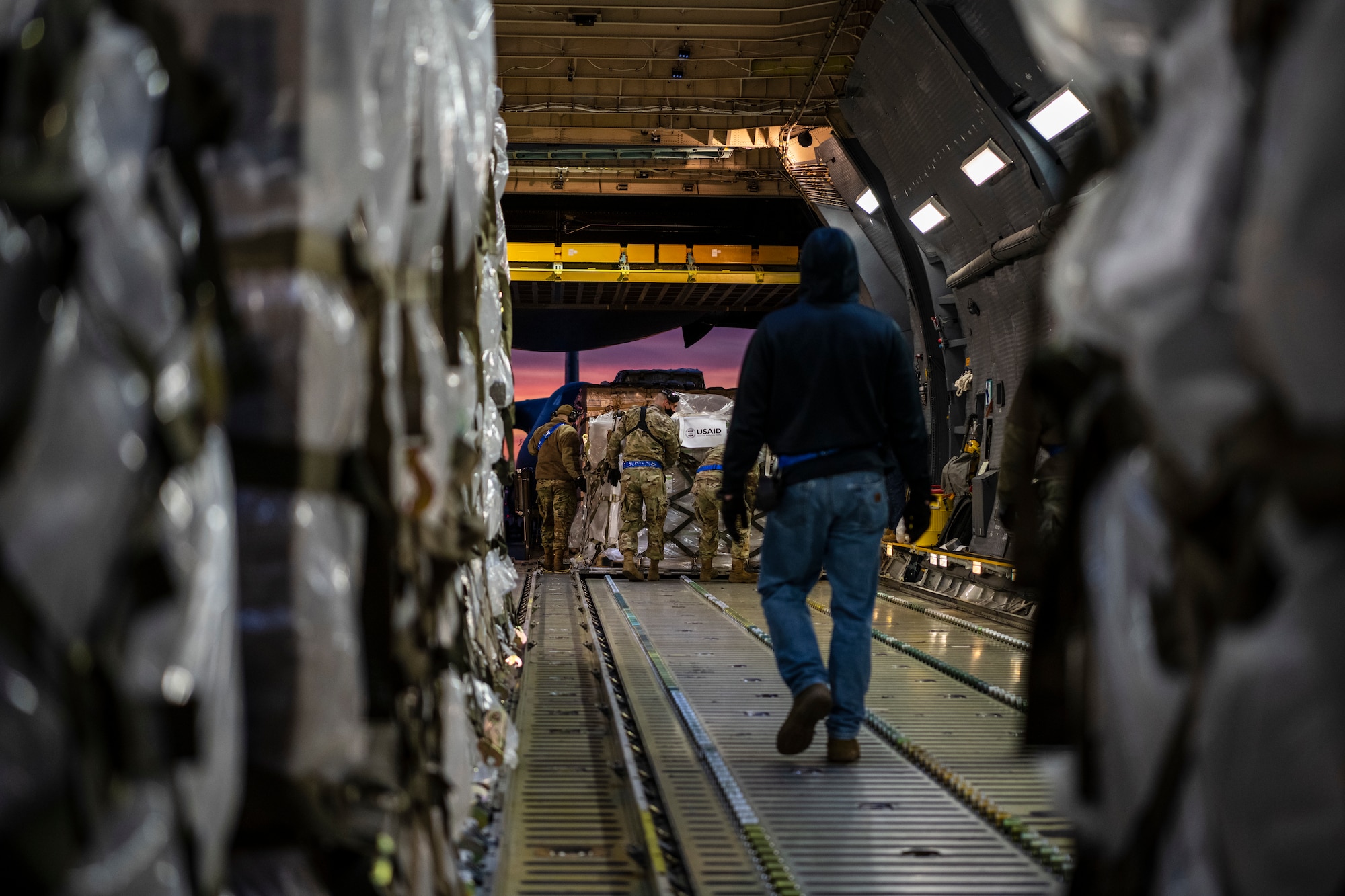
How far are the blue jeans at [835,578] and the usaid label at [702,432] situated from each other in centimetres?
662

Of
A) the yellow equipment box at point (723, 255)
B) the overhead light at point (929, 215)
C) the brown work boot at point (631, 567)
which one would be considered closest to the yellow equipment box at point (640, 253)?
the yellow equipment box at point (723, 255)

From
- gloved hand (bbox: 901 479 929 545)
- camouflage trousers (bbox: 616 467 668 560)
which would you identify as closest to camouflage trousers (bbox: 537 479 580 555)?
camouflage trousers (bbox: 616 467 668 560)

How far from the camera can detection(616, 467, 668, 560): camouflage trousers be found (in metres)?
9.83

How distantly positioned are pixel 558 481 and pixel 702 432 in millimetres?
1660

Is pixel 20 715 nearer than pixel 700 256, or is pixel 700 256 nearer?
pixel 20 715

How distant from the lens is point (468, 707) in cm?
282

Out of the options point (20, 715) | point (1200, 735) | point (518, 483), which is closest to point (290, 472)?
point (20, 715)

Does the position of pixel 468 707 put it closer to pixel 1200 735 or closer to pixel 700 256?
pixel 1200 735

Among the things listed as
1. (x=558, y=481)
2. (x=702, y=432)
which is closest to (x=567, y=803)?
(x=702, y=432)

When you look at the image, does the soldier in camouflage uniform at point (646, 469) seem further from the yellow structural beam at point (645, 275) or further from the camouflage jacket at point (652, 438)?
the yellow structural beam at point (645, 275)

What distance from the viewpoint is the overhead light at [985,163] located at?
7846 millimetres

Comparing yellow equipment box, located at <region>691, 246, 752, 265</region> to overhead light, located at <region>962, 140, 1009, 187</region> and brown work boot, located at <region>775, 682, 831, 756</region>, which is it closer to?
overhead light, located at <region>962, 140, 1009, 187</region>

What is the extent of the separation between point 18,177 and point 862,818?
8.63 ft

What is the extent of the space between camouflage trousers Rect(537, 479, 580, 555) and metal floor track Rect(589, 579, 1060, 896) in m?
5.96
